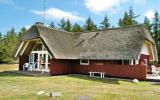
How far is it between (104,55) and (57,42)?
5.01 meters

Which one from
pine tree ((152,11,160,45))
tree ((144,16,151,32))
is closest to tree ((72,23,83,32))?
tree ((144,16,151,32))

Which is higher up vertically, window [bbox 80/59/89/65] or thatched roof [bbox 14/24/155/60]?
thatched roof [bbox 14/24/155/60]

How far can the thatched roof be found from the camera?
22219mm

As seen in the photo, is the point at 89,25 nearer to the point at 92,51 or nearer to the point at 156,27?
the point at 156,27

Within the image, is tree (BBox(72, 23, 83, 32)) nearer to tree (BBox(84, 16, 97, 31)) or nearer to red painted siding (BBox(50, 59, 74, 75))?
tree (BBox(84, 16, 97, 31))

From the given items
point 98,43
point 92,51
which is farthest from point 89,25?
point 92,51

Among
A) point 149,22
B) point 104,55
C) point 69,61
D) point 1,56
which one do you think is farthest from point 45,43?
point 149,22

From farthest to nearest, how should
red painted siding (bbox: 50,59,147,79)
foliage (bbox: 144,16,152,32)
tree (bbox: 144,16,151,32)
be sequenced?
foliage (bbox: 144,16,152,32)
tree (bbox: 144,16,151,32)
red painted siding (bbox: 50,59,147,79)

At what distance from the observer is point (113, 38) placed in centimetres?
2470

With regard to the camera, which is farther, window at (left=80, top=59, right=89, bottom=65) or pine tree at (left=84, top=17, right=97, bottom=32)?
pine tree at (left=84, top=17, right=97, bottom=32)

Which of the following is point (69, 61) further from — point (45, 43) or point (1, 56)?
point (1, 56)

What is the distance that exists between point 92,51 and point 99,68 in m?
1.87

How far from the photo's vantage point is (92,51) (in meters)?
24.5

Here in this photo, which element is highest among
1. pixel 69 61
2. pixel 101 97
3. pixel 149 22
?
pixel 149 22
